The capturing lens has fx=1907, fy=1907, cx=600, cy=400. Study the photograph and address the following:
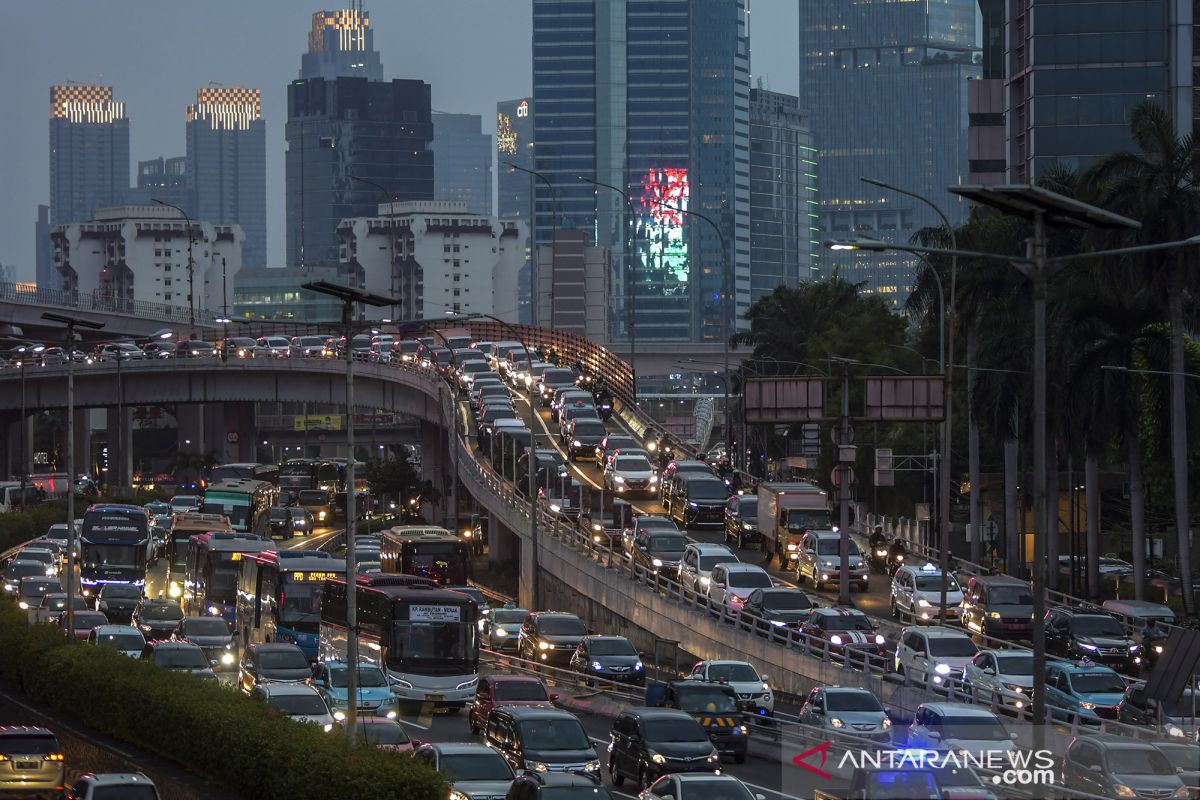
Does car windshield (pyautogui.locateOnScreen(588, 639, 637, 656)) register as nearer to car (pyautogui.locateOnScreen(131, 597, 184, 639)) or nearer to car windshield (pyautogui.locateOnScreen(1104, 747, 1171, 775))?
car (pyautogui.locateOnScreen(131, 597, 184, 639))

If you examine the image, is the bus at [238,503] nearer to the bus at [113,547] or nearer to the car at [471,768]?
the bus at [113,547]

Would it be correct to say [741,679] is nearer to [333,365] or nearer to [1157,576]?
[1157,576]

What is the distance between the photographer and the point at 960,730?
3091 cm

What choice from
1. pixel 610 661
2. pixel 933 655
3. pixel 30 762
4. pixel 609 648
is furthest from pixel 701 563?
pixel 30 762

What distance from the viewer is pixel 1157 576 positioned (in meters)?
76.2

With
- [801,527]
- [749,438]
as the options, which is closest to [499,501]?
[801,527]

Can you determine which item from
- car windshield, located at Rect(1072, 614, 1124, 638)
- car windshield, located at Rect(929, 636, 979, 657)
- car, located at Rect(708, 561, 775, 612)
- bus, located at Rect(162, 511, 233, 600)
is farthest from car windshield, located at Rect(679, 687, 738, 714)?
bus, located at Rect(162, 511, 233, 600)

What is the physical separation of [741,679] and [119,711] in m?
13.4

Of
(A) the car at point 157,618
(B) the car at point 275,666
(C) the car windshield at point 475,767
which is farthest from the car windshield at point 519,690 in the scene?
(A) the car at point 157,618

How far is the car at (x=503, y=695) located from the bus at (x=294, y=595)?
11014 mm

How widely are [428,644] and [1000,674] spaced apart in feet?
41.2

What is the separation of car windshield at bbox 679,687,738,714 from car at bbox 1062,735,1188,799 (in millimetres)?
10050

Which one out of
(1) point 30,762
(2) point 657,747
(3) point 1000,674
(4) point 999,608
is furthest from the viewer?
(4) point 999,608

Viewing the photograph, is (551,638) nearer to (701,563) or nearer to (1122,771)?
(701,563)
